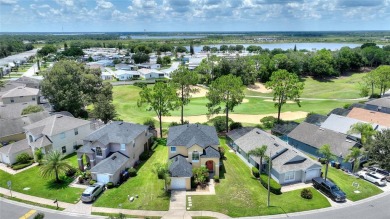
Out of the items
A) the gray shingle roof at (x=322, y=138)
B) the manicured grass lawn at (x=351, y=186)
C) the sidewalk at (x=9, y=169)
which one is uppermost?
the gray shingle roof at (x=322, y=138)

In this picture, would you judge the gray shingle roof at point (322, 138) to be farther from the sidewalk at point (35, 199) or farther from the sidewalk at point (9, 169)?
the sidewalk at point (9, 169)

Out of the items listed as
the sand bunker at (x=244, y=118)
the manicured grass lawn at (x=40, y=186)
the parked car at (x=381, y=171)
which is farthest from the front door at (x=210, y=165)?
the sand bunker at (x=244, y=118)

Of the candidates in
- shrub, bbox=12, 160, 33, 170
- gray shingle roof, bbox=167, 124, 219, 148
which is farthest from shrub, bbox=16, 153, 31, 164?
gray shingle roof, bbox=167, 124, 219, 148

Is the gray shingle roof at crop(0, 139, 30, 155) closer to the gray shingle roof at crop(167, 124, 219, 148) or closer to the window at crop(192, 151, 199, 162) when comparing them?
the gray shingle roof at crop(167, 124, 219, 148)

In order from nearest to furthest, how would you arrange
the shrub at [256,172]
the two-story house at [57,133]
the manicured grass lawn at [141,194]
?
the manicured grass lawn at [141,194]
the shrub at [256,172]
the two-story house at [57,133]

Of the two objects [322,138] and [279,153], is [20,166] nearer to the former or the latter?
[279,153]

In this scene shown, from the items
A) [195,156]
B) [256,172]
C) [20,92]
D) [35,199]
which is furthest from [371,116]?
[20,92]
